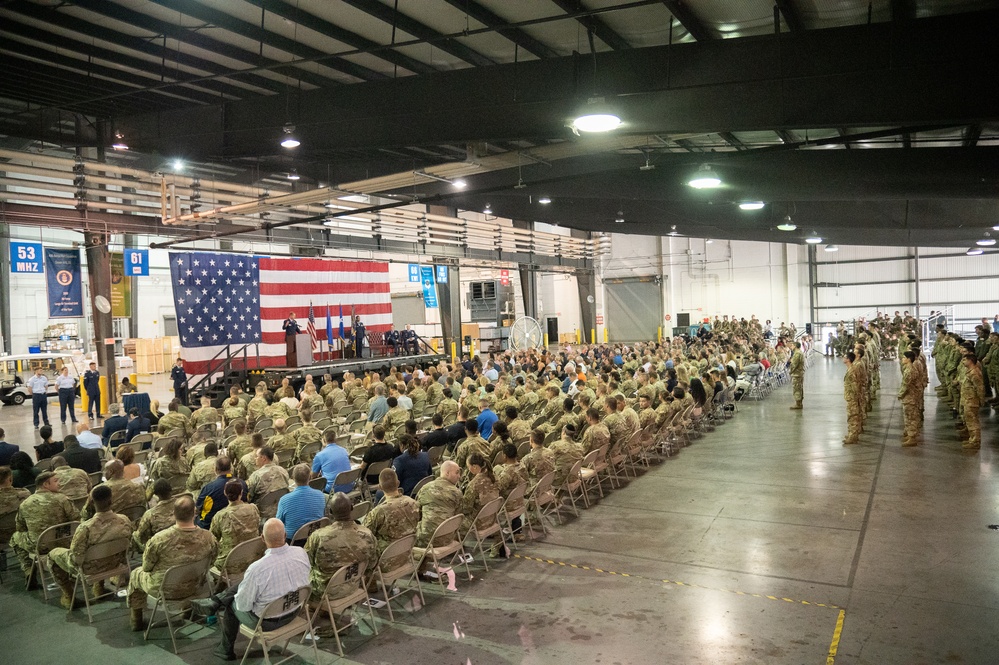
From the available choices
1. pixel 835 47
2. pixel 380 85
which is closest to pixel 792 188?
pixel 835 47

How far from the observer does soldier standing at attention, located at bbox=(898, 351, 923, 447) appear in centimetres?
1156

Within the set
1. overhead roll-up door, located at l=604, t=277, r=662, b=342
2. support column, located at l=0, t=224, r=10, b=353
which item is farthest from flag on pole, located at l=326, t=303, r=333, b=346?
overhead roll-up door, located at l=604, t=277, r=662, b=342

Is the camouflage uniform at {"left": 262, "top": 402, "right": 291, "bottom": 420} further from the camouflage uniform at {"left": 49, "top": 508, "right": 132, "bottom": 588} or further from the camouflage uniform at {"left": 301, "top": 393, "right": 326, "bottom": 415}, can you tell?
the camouflage uniform at {"left": 49, "top": 508, "right": 132, "bottom": 588}

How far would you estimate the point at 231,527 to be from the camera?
18.6ft

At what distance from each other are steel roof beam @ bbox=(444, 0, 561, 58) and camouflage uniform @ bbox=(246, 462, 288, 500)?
5.52 m

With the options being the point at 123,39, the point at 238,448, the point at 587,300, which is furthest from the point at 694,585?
the point at 587,300

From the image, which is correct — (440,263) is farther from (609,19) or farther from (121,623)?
(121,623)

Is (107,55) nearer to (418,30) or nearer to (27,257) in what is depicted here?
(418,30)

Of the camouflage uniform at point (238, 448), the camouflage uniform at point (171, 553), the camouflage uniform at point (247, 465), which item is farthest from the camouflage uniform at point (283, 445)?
the camouflage uniform at point (171, 553)

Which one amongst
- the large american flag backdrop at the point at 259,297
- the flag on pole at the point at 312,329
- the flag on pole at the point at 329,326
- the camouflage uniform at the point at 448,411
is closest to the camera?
the camouflage uniform at the point at 448,411

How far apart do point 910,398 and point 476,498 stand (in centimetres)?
922

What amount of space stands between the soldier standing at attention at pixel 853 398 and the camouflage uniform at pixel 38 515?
12.2 meters

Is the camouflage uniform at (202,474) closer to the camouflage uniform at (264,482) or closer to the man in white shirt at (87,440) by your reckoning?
the camouflage uniform at (264,482)

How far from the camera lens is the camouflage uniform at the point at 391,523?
19.2ft
